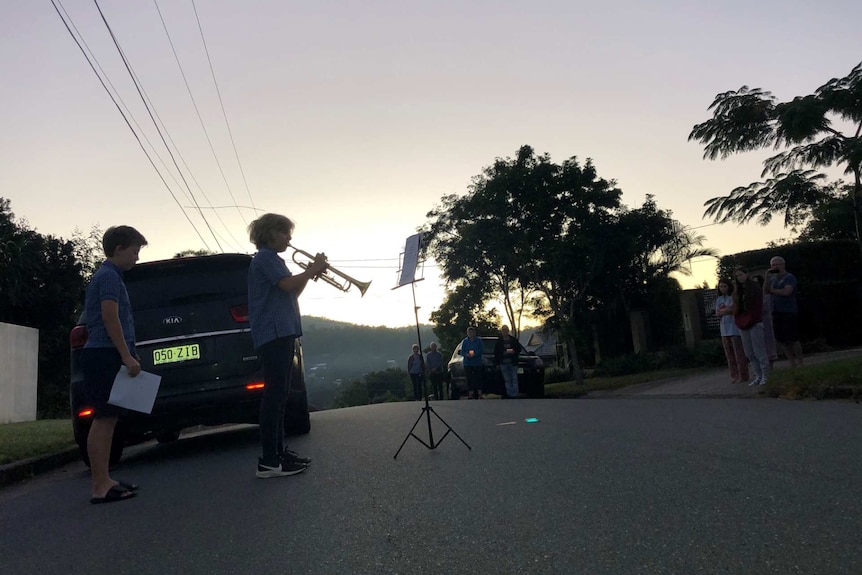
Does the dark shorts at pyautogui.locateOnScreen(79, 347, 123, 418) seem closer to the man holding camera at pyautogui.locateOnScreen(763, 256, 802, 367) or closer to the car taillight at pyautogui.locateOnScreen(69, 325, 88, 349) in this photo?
the car taillight at pyautogui.locateOnScreen(69, 325, 88, 349)

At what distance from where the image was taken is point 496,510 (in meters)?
3.90

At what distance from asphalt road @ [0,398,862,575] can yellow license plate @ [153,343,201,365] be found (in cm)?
97

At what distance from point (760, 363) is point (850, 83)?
6.78 m

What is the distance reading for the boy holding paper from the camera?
16.8 feet

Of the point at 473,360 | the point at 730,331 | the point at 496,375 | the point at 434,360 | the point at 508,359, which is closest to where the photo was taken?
the point at 730,331

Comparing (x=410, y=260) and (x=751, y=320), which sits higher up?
(x=410, y=260)

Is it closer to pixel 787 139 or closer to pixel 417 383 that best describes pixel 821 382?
pixel 787 139

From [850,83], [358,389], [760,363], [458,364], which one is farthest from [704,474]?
[358,389]

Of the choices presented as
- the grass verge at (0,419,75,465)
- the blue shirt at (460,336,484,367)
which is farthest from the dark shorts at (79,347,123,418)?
the blue shirt at (460,336,484,367)

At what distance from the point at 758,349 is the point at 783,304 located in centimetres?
80

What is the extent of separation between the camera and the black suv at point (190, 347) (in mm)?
6840

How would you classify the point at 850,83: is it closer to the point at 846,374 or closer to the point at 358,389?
the point at 846,374

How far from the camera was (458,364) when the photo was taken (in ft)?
65.1

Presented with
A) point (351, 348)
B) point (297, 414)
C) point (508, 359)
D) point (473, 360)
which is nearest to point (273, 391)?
point (297, 414)
